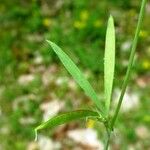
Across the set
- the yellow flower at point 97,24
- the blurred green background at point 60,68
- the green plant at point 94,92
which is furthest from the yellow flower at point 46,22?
the green plant at point 94,92

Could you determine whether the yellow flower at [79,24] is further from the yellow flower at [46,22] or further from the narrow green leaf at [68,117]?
the narrow green leaf at [68,117]

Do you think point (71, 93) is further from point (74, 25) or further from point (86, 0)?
point (86, 0)

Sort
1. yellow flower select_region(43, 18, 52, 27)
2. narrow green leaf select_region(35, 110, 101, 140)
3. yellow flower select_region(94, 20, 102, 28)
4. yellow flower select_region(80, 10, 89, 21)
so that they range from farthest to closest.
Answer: yellow flower select_region(43, 18, 52, 27) → yellow flower select_region(80, 10, 89, 21) → yellow flower select_region(94, 20, 102, 28) → narrow green leaf select_region(35, 110, 101, 140)

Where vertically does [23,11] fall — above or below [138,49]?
above

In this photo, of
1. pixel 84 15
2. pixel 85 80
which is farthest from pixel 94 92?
pixel 84 15

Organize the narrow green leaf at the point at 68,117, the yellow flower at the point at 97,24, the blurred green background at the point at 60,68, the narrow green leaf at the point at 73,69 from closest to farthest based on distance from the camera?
1. the narrow green leaf at the point at 68,117
2. the narrow green leaf at the point at 73,69
3. the blurred green background at the point at 60,68
4. the yellow flower at the point at 97,24

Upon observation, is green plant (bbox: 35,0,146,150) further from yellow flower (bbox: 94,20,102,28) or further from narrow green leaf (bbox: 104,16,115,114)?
yellow flower (bbox: 94,20,102,28)

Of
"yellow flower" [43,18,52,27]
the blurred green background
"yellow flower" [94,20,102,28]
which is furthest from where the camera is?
"yellow flower" [43,18,52,27]

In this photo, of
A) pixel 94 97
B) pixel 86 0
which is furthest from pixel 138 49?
pixel 94 97

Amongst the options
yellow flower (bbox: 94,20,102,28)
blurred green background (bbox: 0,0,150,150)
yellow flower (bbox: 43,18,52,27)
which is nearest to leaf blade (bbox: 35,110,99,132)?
blurred green background (bbox: 0,0,150,150)
